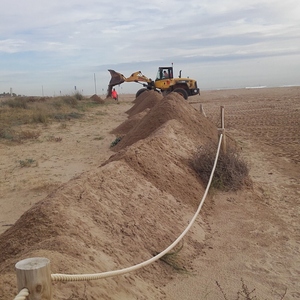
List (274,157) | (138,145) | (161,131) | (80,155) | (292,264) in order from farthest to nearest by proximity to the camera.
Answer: (80,155), (274,157), (161,131), (138,145), (292,264)

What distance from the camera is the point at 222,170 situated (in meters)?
7.12

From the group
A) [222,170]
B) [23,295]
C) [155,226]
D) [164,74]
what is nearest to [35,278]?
[23,295]

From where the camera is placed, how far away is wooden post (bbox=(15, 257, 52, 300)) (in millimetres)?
2209

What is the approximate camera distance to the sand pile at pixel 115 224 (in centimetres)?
341

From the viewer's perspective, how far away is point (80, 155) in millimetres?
11359

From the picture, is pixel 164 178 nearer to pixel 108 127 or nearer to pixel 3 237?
pixel 3 237

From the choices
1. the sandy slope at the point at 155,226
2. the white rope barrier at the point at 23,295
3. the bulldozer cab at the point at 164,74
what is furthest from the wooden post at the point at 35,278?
the bulldozer cab at the point at 164,74

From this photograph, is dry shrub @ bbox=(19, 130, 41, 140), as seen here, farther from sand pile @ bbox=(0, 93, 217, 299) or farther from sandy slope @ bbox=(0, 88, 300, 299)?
sand pile @ bbox=(0, 93, 217, 299)

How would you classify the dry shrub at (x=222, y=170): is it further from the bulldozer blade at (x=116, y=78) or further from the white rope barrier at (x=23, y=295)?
the bulldozer blade at (x=116, y=78)

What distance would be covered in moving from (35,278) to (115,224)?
7.55ft

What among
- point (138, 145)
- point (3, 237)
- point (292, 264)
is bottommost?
point (292, 264)

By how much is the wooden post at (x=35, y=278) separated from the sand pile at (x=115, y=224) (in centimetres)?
70

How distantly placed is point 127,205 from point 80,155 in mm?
6576

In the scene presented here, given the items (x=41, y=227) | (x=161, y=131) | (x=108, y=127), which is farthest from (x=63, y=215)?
(x=108, y=127)
